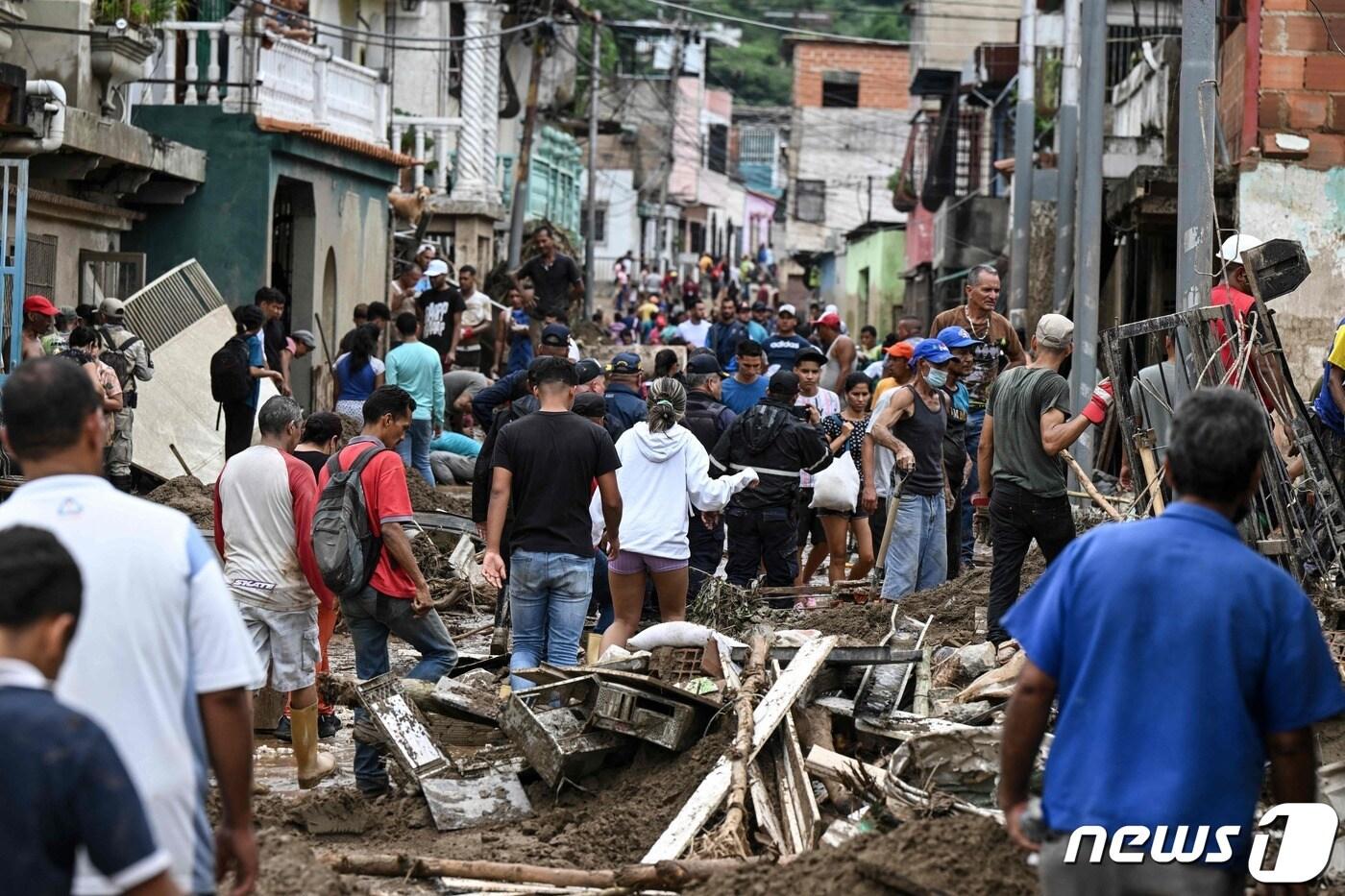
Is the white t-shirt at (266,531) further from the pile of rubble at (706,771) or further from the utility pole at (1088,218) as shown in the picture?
the utility pole at (1088,218)

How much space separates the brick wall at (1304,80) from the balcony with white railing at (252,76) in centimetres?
1057

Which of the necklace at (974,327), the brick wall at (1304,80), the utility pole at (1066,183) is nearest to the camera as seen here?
the necklace at (974,327)

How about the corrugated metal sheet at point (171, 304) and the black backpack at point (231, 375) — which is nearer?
the black backpack at point (231, 375)

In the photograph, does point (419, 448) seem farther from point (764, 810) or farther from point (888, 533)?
point (764, 810)

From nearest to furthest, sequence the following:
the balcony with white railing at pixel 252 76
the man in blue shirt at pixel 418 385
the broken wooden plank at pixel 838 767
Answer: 1. the broken wooden plank at pixel 838 767
2. the man in blue shirt at pixel 418 385
3. the balcony with white railing at pixel 252 76

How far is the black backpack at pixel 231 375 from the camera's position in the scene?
645 inches

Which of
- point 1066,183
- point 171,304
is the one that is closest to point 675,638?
point 171,304

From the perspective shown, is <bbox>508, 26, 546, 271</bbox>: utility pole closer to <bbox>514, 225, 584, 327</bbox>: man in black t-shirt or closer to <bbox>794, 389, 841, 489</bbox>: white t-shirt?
<bbox>514, 225, 584, 327</bbox>: man in black t-shirt

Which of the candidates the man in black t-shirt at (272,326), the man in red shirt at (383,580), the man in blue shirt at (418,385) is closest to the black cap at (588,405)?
the man in red shirt at (383,580)

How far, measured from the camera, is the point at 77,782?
321 centimetres

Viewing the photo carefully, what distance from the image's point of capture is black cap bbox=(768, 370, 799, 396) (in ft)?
40.8

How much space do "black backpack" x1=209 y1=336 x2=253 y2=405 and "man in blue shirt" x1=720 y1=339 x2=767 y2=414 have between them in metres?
4.22

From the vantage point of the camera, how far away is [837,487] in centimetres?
1305

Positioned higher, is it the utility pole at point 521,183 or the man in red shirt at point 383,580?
the utility pole at point 521,183
